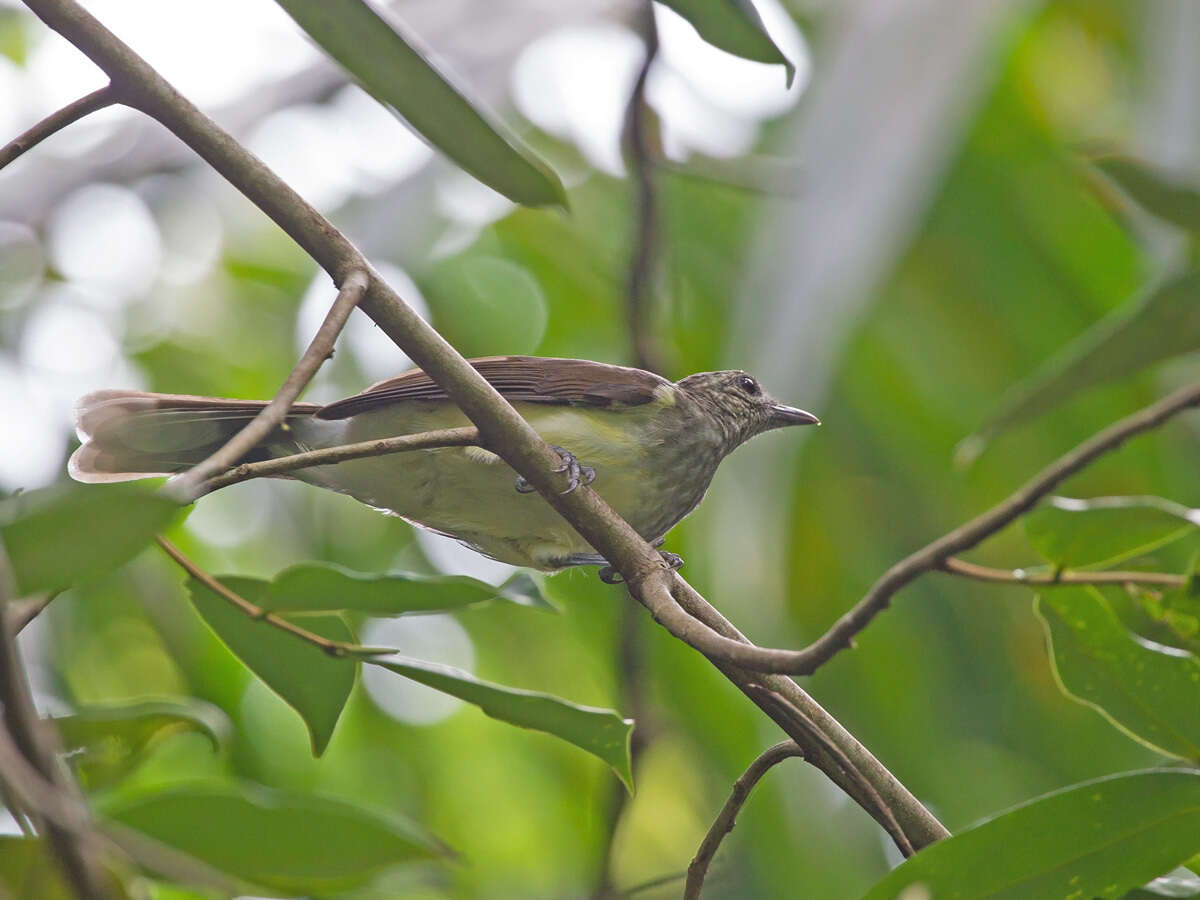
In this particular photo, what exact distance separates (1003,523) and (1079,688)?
2.85 ft

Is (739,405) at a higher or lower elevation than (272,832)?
higher

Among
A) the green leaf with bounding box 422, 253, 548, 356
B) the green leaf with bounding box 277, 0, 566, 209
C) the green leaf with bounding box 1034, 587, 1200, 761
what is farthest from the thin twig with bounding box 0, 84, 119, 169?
the green leaf with bounding box 422, 253, 548, 356

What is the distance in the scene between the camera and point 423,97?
1975 mm

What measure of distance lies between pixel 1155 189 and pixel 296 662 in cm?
162

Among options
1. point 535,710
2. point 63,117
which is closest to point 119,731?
point 535,710

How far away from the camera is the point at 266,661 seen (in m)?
2.29

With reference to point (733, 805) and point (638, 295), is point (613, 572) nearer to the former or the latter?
point (638, 295)

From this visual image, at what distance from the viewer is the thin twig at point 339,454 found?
5.86 feet

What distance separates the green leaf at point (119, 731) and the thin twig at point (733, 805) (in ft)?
2.99

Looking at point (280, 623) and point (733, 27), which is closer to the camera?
point (733, 27)

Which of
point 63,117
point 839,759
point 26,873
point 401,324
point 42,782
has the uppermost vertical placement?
point 63,117

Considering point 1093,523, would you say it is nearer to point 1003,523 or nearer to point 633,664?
point 1003,523

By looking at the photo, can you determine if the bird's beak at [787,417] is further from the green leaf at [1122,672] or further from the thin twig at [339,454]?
the thin twig at [339,454]

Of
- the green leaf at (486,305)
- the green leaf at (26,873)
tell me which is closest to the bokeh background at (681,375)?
the green leaf at (486,305)
